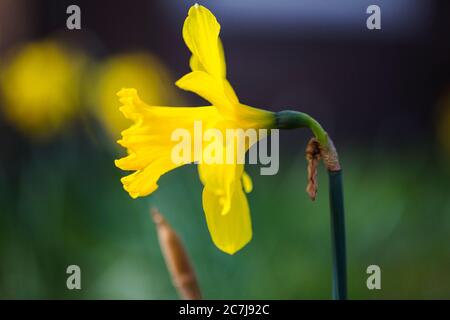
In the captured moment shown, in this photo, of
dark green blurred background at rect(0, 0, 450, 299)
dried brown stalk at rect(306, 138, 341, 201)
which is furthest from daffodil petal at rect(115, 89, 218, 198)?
dark green blurred background at rect(0, 0, 450, 299)

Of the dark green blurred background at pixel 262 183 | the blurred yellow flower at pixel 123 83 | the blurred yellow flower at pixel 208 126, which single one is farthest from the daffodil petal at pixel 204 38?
the blurred yellow flower at pixel 123 83

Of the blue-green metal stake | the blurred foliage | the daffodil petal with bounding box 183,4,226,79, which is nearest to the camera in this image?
the blue-green metal stake

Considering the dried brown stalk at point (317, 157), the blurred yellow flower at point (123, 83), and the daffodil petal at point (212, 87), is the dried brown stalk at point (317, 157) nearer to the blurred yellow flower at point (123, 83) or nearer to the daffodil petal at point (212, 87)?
the daffodil petal at point (212, 87)

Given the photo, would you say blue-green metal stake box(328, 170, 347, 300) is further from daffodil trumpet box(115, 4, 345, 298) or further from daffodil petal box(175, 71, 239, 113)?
daffodil petal box(175, 71, 239, 113)

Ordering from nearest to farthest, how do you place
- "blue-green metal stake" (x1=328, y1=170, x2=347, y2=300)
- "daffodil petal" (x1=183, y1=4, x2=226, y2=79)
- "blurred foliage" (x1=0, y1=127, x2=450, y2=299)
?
"blue-green metal stake" (x1=328, y1=170, x2=347, y2=300) < "daffodil petal" (x1=183, y1=4, x2=226, y2=79) < "blurred foliage" (x1=0, y1=127, x2=450, y2=299)
